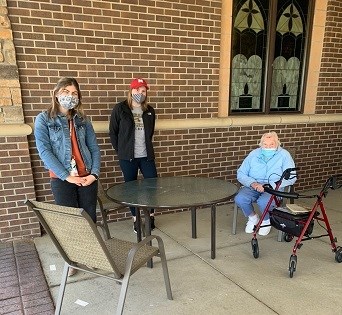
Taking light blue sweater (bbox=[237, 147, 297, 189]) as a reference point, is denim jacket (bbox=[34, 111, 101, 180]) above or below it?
above

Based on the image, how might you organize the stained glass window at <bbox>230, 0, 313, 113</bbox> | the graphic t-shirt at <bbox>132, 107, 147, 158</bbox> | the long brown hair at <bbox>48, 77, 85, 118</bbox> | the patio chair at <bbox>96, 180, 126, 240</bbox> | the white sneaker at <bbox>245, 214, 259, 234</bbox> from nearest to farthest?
the long brown hair at <bbox>48, 77, 85, 118</bbox> → the patio chair at <bbox>96, 180, 126, 240</bbox> → the graphic t-shirt at <bbox>132, 107, 147, 158</bbox> → the white sneaker at <bbox>245, 214, 259, 234</bbox> → the stained glass window at <bbox>230, 0, 313, 113</bbox>

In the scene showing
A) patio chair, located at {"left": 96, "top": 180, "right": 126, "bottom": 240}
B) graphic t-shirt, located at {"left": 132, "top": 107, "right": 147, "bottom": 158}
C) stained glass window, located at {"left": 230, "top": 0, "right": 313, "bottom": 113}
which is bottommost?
patio chair, located at {"left": 96, "top": 180, "right": 126, "bottom": 240}

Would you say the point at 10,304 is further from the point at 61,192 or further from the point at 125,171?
the point at 125,171

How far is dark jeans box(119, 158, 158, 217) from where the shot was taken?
3619 millimetres

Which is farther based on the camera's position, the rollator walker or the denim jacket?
the rollator walker

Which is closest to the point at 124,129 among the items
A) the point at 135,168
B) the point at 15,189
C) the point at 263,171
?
the point at 135,168

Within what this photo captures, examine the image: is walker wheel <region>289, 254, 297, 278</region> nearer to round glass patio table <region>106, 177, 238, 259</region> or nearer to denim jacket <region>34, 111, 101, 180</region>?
round glass patio table <region>106, 177, 238, 259</region>

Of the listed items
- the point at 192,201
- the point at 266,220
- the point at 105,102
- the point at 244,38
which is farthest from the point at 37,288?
the point at 244,38

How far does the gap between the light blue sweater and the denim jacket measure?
1778mm

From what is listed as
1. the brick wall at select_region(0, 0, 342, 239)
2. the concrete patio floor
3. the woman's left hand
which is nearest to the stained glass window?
the brick wall at select_region(0, 0, 342, 239)

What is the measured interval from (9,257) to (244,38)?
393 centimetres

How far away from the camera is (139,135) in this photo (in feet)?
11.7

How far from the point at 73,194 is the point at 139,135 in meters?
1.09

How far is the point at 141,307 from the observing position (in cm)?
239
